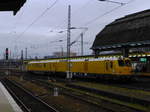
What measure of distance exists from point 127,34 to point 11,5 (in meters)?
31.9

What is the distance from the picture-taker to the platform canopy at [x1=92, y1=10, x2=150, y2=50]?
120 feet

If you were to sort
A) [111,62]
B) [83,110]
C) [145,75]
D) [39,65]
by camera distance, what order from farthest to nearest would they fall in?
[39,65]
[145,75]
[111,62]
[83,110]

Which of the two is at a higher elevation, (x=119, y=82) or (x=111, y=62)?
(x=111, y=62)

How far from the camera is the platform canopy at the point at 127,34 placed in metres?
36.5

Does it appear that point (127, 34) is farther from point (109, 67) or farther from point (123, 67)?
point (109, 67)

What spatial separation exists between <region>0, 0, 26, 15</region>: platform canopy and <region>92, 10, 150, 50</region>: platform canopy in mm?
24298

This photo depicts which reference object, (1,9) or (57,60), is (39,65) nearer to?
(57,60)

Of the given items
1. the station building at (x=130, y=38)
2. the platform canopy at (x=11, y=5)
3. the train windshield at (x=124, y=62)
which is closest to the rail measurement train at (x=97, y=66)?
the train windshield at (x=124, y=62)

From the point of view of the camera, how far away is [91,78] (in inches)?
1420

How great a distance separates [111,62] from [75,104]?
522 inches

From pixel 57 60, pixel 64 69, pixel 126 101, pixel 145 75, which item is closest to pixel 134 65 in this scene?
pixel 145 75

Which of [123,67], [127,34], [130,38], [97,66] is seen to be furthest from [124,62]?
[127,34]

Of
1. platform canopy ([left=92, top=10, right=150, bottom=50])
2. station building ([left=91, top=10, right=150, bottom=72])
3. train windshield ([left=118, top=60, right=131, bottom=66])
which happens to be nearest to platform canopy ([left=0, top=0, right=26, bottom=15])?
train windshield ([left=118, top=60, right=131, bottom=66])

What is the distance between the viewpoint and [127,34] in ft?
136
